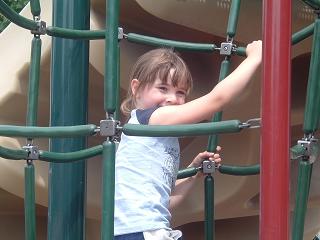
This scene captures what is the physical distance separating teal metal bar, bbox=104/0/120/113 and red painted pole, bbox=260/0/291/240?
34 cm

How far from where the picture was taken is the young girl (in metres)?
1.35

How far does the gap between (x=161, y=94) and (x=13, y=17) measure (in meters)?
0.44

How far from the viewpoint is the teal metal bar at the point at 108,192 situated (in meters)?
1.20

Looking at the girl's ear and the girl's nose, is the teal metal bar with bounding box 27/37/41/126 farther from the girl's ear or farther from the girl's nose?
the girl's nose

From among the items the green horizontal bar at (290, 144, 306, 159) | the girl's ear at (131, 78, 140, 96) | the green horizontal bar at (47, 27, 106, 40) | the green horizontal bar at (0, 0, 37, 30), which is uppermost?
the green horizontal bar at (0, 0, 37, 30)

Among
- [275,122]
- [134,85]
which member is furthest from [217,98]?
[275,122]

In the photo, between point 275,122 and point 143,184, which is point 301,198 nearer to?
point 143,184

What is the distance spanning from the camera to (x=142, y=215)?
1403mm

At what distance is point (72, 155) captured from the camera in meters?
1.51

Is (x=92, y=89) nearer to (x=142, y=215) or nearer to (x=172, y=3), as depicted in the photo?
(x=172, y=3)

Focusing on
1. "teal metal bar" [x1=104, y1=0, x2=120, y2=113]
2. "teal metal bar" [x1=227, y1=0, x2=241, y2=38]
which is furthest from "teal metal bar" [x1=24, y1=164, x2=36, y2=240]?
"teal metal bar" [x1=227, y1=0, x2=241, y2=38]

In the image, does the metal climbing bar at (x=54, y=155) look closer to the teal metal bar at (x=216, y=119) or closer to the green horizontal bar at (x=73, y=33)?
the green horizontal bar at (x=73, y=33)

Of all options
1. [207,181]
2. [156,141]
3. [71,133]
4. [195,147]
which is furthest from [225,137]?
[71,133]

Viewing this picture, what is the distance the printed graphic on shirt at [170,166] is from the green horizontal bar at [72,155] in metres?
0.14
